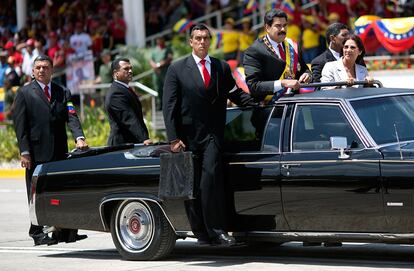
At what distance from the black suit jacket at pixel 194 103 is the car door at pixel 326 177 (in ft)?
2.56

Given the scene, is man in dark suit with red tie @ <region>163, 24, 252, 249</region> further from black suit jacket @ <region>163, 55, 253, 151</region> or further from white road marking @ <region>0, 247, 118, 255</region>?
white road marking @ <region>0, 247, 118, 255</region>

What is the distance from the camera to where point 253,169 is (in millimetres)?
9633

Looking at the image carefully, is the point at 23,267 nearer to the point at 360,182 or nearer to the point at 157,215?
the point at 157,215

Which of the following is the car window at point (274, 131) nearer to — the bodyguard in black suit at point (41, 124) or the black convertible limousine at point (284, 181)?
the black convertible limousine at point (284, 181)

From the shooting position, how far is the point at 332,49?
38.5 feet

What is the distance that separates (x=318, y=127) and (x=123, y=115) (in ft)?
9.50

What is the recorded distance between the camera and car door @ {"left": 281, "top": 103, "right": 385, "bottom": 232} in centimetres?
900

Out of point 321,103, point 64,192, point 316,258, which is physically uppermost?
point 321,103

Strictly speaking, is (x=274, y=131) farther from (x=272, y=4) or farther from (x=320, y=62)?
(x=272, y=4)

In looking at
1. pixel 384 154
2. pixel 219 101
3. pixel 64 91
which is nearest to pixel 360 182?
pixel 384 154

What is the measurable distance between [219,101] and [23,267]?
7.39ft

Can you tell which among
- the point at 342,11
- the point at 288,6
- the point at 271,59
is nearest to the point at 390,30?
the point at 342,11

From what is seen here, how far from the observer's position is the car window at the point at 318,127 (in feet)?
30.8

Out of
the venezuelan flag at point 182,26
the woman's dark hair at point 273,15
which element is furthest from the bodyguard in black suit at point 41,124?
the venezuelan flag at point 182,26
